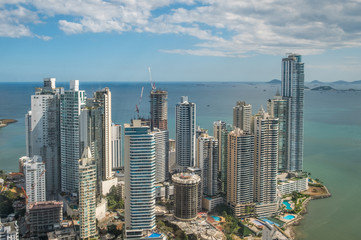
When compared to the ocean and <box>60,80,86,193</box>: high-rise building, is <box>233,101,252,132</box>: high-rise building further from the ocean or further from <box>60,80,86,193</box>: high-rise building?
<box>60,80,86,193</box>: high-rise building

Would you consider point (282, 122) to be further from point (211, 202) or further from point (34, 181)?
point (34, 181)

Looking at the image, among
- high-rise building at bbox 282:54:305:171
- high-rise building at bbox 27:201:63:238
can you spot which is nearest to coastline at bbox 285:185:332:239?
high-rise building at bbox 282:54:305:171

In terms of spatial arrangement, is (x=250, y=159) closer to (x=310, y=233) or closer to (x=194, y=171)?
(x=194, y=171)

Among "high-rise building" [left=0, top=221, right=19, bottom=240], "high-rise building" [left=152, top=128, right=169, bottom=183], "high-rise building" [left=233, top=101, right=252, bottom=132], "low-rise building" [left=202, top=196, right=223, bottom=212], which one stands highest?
"high-rise building" [left=233, top=101, right=252, bottom=132]

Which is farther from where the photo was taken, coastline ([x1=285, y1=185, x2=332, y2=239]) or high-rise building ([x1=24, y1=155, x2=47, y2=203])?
high-rise building ([x1=24, y1=155, x2=47, y2=203])

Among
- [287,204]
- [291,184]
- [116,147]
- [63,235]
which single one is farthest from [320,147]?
[63,235]

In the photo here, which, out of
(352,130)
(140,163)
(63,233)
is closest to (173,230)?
(140,163)

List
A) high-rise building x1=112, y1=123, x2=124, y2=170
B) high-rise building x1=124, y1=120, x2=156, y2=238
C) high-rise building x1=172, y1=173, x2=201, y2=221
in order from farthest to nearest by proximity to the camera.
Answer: high-rise building x1=112, y1=123, x2=124, y2=170 < high-rise building x1=172, y1=173, x2=201, y2=221 < high-rise building x1=124, y1=120, x2=156, y2=238
